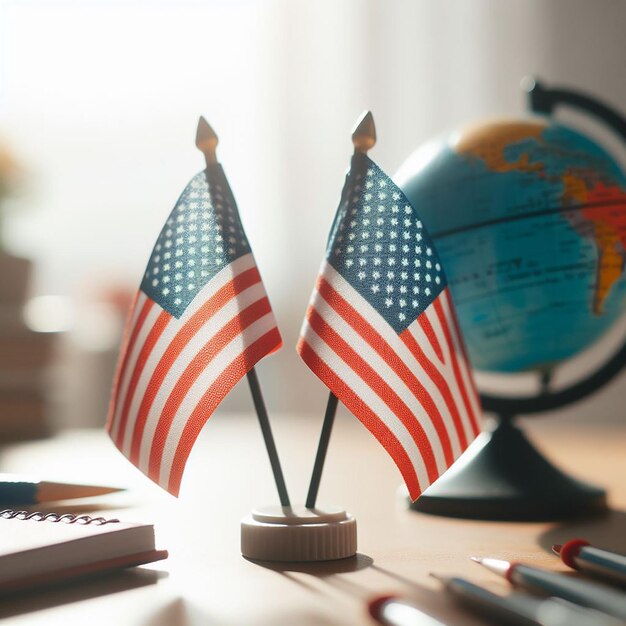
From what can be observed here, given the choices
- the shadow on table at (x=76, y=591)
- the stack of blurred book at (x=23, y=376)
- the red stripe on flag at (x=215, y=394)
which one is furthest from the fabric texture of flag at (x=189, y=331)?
the stack of blurred book at (x=23, y=376)

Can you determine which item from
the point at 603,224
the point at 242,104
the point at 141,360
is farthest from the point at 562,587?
the point at 242,104

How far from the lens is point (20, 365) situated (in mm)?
2393

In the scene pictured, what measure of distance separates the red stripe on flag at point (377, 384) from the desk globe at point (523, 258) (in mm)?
232

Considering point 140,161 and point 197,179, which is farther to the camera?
point 140,161

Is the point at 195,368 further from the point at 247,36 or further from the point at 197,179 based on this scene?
the point at 247,36

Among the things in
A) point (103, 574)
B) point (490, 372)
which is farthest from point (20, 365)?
point (103, 574)

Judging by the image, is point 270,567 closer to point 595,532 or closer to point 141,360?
point 141,360

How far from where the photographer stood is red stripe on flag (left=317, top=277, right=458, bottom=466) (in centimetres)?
81

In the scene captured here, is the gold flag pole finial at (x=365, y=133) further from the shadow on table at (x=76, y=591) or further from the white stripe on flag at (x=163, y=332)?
the shadow on table at (x=76, y=591)

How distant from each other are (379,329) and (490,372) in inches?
15.4

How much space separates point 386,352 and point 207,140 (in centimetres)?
27

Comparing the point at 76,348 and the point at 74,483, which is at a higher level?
the point at 76,348

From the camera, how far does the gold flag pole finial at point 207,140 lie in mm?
856

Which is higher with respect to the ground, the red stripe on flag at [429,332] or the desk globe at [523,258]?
the desk globe at [523,258]
